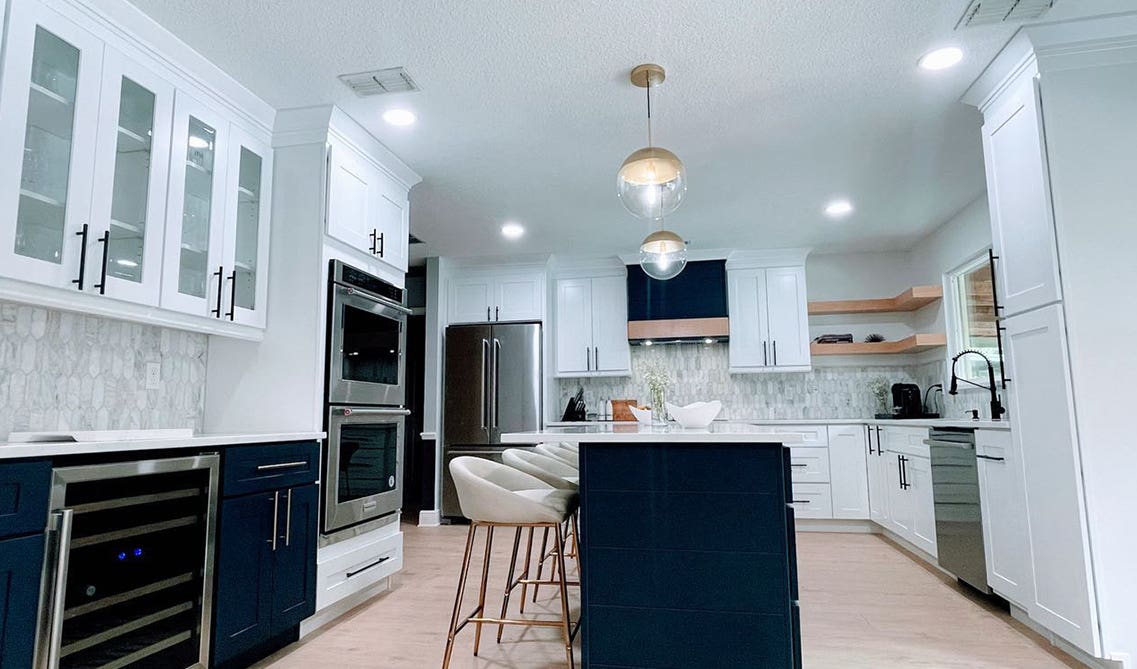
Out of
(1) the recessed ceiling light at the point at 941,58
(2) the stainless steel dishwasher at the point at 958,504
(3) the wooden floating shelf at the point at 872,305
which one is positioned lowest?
(2) the stainless steel dishwasher at the point at 958,504

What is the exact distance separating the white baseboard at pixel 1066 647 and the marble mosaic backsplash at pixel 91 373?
4110mm

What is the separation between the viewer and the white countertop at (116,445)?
1.69 m

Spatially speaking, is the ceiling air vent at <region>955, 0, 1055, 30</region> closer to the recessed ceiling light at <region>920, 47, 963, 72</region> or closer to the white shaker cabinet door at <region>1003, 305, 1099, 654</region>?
the recessed ceiling light at <region>920, 47, 963, 72</region>

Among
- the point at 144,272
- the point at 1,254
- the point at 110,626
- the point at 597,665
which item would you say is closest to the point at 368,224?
the point at 144,272

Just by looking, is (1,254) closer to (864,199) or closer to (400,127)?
(400,127)

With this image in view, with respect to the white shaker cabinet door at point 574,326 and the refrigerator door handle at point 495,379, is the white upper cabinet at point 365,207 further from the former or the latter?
the white shaker cabinet door at point 574,326

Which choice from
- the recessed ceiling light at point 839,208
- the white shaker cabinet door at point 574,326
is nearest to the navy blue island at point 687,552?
the recessed ceiling light at point 839,208

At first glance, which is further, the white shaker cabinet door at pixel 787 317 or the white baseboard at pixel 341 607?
the white shaker cabinet door at pixel 787 317

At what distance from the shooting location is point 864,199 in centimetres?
481

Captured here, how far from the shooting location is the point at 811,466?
222 inches

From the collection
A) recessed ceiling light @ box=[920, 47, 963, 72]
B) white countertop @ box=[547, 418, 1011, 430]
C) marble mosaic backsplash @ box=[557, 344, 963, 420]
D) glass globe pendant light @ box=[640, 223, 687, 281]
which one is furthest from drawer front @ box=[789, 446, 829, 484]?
recessed ceiling light @ box=[920, 47, 963, 72]

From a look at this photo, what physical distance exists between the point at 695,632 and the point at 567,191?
329 centimetres

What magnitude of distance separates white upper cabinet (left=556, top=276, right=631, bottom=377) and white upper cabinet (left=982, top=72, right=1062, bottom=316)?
3.60 metres

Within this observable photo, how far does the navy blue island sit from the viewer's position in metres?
2.04
